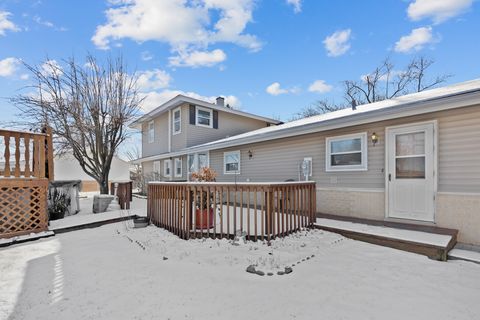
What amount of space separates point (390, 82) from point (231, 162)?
1806 cm

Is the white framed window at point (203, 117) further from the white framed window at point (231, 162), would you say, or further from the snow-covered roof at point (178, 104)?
the white framed window at point (231, 162)

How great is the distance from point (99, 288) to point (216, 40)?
13.3 m

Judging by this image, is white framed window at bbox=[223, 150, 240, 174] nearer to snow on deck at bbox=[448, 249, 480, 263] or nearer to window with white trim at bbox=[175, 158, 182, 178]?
window with white trim at bbox=[175, 158, 182, 178]

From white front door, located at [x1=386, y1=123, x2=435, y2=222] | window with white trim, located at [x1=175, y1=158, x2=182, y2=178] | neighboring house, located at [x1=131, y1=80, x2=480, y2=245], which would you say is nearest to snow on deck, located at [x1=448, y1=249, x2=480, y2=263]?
neighboring house, located at [x1=131, y1=80, x2=480, y2=245]

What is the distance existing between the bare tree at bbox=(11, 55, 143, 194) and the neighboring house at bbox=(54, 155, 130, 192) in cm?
1317

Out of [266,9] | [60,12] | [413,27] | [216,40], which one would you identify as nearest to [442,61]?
[413,27]

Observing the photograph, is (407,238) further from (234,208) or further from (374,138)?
(234,208)

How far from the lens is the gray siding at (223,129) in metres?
12.8

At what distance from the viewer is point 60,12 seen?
30.6ft

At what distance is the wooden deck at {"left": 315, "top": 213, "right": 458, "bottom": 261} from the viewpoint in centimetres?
396

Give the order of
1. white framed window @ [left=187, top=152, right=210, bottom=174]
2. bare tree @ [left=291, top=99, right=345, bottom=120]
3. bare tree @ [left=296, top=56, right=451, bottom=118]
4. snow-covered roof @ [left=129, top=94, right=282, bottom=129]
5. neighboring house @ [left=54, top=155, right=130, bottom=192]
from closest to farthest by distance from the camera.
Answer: white framed window @ [left=187, top=152, right=210, bottom=174] < snow-covered roof @ [left=129, top=94, right=282, bottom=129] < bare tree @ [left=296, top=56, right=451, bottom=118] < neighboring house @ [left=54, top=155, right=130, bottom=192] < bare tree @ [left=291, top=99, right=345, bottom=120]

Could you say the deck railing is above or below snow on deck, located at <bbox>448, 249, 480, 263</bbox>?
above

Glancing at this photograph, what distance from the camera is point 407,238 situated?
4332 millimetres

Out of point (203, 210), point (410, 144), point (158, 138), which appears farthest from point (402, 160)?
point (158, 138)
